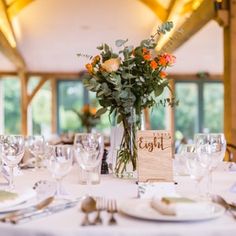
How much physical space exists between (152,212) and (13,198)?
0.46 meters

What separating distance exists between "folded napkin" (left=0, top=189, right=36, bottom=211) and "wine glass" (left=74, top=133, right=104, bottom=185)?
0.77 ft

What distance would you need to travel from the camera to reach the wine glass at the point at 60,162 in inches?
53.4

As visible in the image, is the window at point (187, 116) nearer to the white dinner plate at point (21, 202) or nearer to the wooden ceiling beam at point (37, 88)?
the wooden ceiling beam at point (37, 88)

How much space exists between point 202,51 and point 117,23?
7.71 ft

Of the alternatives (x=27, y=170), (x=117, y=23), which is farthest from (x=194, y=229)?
(x=117, y=23)

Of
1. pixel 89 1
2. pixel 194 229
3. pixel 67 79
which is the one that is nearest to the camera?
pixel 194 229

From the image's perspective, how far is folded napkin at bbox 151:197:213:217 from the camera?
108 cm

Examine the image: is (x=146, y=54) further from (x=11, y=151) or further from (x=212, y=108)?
(x=212, y=108)

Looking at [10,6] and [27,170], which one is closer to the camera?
[27,170]

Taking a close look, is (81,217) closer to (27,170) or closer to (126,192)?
(126,192)

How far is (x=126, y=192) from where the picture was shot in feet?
4.79

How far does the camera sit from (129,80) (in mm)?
1699

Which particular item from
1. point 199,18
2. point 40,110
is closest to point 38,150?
point 199,18

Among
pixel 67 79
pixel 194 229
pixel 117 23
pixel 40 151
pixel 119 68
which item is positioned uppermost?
pixel 117 23
